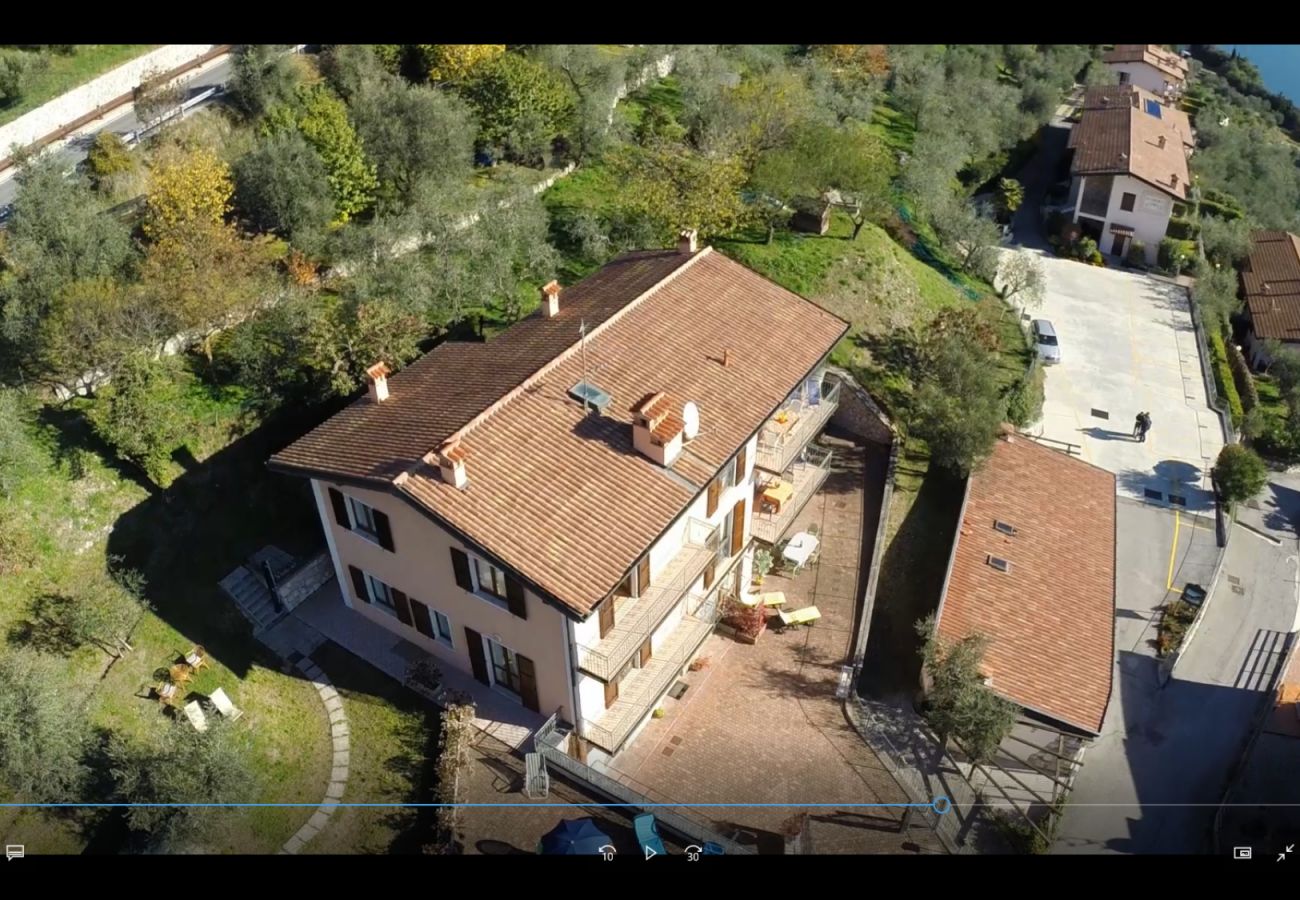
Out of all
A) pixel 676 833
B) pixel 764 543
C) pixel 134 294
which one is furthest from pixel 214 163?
pixel 676 833

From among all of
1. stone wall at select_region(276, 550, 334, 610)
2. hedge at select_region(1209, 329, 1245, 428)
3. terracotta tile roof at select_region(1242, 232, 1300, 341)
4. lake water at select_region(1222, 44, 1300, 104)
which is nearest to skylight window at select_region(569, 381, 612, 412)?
stone wall at select_region(276, 550, 334, 610)

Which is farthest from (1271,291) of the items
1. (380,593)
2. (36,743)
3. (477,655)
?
(36,743)

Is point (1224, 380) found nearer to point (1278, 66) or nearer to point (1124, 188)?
point (1124, 188)

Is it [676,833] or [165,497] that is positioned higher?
[165,497]

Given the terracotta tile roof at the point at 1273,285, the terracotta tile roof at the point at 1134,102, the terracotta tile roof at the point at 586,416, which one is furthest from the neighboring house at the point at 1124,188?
the terracotta tile roof at the point at 586,416

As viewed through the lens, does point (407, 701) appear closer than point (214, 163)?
Yes
